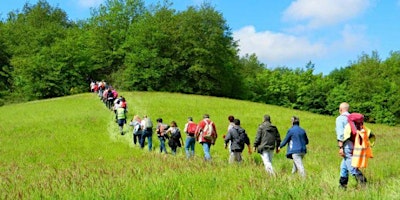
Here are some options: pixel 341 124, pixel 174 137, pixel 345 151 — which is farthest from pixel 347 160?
pixel 174 137

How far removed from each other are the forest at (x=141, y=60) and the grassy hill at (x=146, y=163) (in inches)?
619

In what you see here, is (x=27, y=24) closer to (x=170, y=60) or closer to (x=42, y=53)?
(x=42, y=53)

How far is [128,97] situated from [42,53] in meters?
20.4

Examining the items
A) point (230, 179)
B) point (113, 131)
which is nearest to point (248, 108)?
point (113, 131)

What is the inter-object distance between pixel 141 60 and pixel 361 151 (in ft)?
193

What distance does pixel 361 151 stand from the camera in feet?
32.6

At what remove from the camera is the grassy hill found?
7.63 meters

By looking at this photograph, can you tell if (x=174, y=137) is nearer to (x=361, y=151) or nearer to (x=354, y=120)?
(x=354, y=120)

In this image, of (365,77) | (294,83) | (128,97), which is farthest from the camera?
(294,83)

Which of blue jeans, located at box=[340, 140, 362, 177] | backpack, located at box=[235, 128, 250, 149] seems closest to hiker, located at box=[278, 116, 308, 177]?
backpack, located at box=[235, 128, 250, 149]

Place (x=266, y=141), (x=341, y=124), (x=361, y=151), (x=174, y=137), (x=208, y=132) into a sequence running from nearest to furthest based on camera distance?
(x=361, y=151), (x=341, y=124), (x=266, y=141), (x=208, y=132), (x=174, y=137)

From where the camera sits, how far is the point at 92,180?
29.7 feet

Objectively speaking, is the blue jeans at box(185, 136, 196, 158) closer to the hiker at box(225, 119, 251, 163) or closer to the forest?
the hiker at box(225, 119, 251, 163)

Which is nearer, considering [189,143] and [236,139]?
[236,139]
